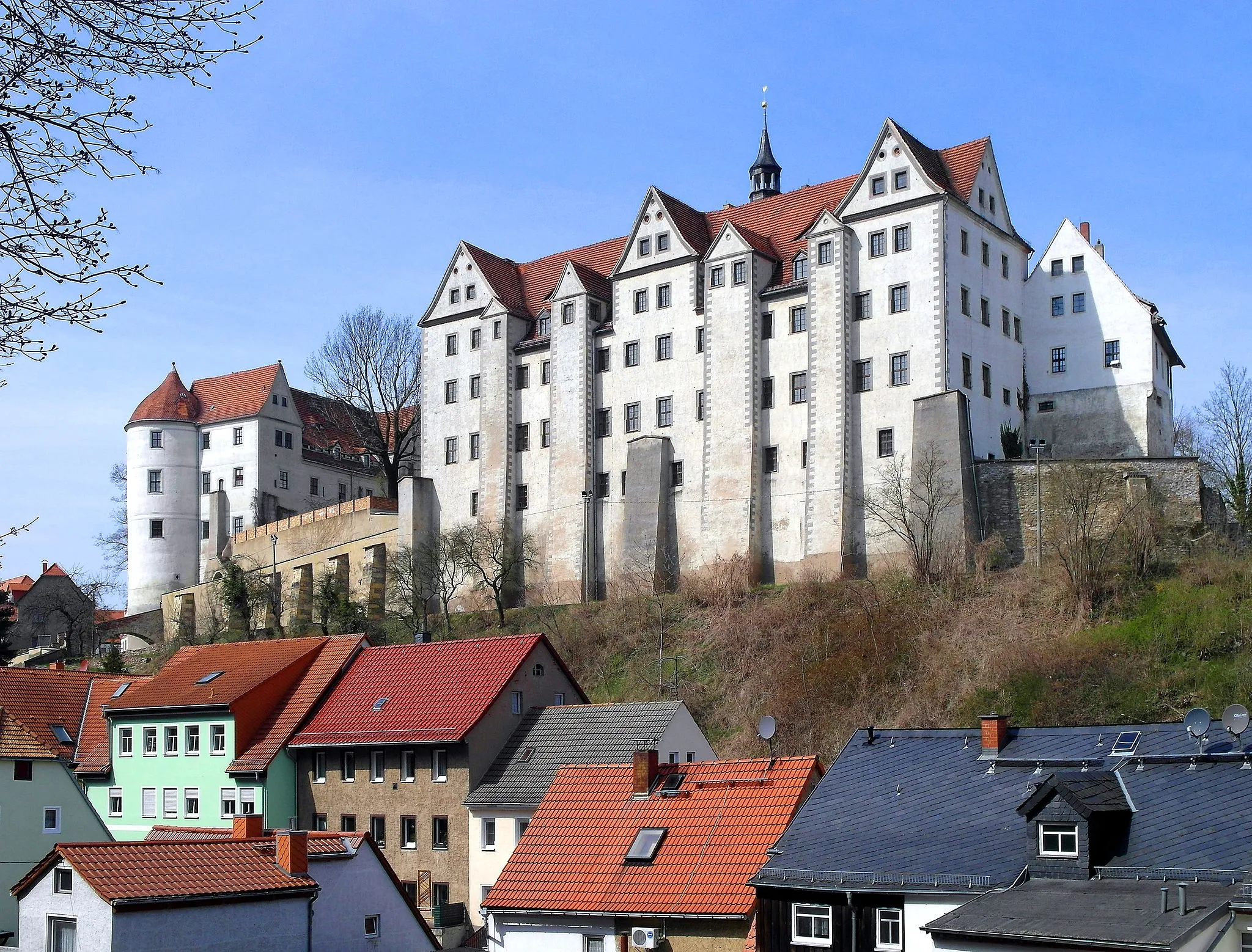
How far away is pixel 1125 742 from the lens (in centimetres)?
2491

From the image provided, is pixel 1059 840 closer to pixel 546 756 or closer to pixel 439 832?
pixel 546 756

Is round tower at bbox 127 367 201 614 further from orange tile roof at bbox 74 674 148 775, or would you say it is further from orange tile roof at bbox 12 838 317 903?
orange tile roof at bbox 12 838 317 903

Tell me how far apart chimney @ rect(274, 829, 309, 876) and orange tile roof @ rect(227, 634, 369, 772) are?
45.6 feet

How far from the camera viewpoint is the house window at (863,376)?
194ft

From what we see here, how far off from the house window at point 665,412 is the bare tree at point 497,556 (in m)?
7.93

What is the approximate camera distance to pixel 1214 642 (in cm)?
4334

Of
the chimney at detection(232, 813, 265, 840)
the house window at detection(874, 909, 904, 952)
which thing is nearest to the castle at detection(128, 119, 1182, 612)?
the chimney at detection(232, 813, 265, 840)

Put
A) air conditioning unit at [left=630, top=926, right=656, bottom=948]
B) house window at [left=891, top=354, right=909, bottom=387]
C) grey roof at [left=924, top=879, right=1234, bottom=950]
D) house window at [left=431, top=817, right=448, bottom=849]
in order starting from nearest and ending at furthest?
grey roof at [left=924, top=879, right=1234, bottom=950] < air conditioning unit at [left=630, top=926, right=656, bottom=948] < house window at [left=431, top=817, right=448, bottom=849] < house window at [left=891, top=354, right=909, bottom=387]

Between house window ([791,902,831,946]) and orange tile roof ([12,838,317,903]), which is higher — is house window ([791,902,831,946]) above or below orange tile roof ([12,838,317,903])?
below

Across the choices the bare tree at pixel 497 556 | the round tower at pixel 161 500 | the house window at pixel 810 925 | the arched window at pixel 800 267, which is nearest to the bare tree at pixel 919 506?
the arched window at pixel 800 267

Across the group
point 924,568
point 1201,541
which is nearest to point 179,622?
point 924,568

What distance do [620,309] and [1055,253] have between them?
18.7 metres

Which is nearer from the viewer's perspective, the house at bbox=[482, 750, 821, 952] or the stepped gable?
the house at bbox=[482, 750, 821, 952]

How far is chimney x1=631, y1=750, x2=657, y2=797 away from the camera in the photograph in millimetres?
31484
